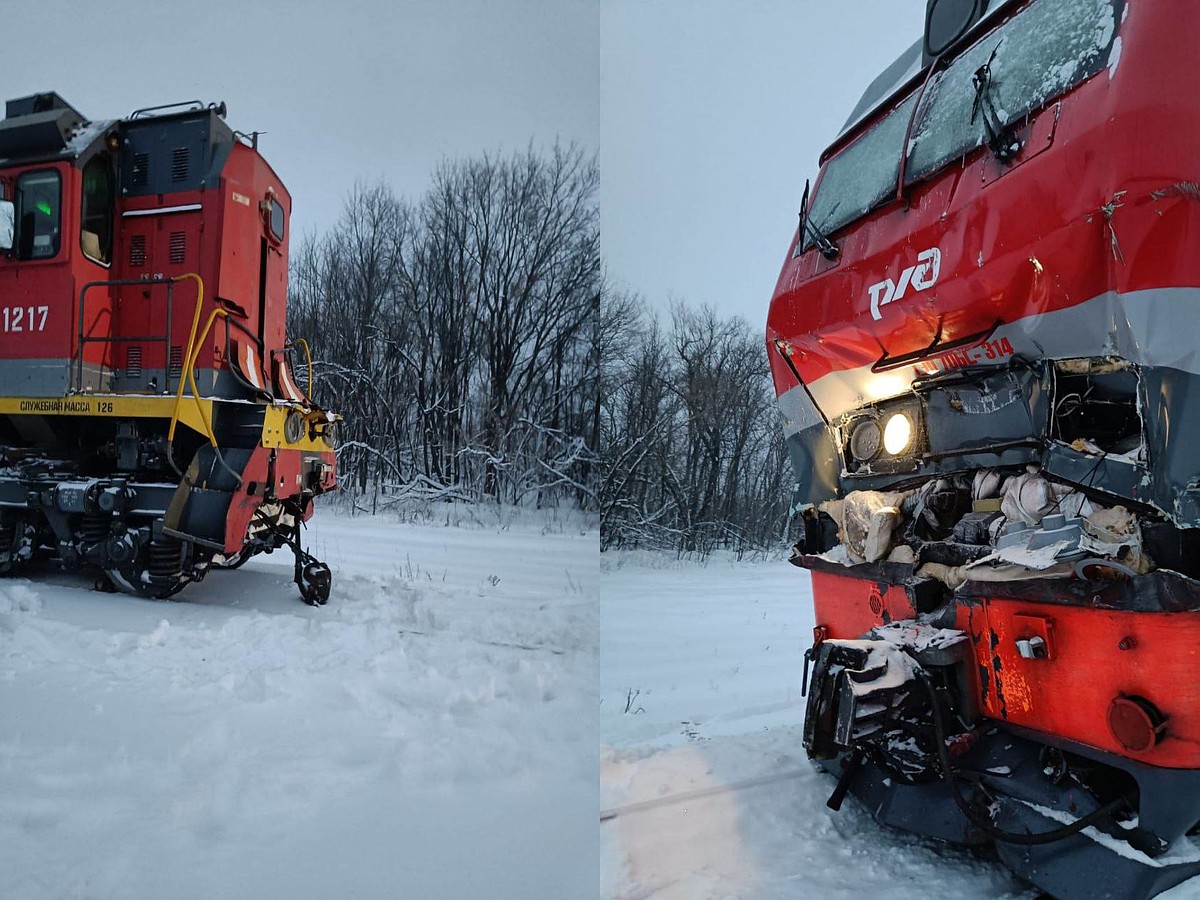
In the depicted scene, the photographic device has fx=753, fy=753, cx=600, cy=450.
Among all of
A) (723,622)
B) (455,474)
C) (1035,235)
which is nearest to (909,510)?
(1035,235)

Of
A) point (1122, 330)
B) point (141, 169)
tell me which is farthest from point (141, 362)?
point (1122, 330)

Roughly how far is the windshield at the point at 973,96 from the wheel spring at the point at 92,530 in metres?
4.81

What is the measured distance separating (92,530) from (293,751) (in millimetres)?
3641

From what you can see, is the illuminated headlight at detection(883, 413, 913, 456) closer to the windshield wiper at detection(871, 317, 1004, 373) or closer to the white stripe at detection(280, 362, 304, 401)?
the windshield wiper at detection(871, 317, 1004, 373)

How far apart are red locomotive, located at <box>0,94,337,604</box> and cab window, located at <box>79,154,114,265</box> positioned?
0.01 m

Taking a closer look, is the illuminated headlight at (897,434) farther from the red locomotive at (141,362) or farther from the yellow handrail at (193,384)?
the yellow handrail at (193,384)

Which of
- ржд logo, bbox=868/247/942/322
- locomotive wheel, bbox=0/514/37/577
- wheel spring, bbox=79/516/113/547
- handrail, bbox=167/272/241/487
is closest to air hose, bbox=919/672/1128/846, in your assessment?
ржд logo, bbox=868/247/942/322

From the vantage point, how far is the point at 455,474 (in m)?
11.6

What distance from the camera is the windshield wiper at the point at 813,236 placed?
2826 millimetres

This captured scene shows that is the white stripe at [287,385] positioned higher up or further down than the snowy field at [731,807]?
higher up

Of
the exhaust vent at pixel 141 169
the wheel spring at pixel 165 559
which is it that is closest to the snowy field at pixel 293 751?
the wheel spring at pixel 165 559

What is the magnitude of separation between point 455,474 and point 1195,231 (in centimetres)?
A: 1065

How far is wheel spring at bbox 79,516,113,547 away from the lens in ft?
16.4

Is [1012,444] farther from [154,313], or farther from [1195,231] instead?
[154,313]
